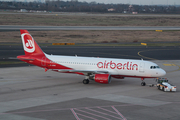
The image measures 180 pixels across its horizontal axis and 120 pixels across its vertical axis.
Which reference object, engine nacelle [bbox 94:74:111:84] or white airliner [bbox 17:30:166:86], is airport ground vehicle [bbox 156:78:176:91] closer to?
white airliner [bbox 17:30:166:86]

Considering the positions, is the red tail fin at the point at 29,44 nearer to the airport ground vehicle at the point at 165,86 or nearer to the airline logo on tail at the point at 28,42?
the airline logo on tail at the point at 28,42

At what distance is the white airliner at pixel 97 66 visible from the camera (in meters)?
39.9

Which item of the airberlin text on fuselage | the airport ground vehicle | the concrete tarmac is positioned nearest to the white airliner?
the airberlin text on fuselage

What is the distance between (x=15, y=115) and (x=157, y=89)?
21729 millimetres

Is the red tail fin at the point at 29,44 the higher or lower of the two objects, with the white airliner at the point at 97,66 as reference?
higher

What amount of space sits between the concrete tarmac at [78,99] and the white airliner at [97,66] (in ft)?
5.82

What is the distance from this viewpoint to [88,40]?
3814 inches

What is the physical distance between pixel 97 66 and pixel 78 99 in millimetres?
9959

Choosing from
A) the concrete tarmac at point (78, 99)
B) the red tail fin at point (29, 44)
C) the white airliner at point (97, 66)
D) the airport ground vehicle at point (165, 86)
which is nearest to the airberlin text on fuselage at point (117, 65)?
the white airliner at point (97, 66)

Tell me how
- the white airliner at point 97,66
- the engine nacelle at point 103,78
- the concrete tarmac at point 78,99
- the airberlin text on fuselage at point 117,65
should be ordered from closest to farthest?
the concrete tarmac at point 78,99, the engine nacelle at point 103,78, the white airliner at point 97,66, the airberlin text on fuselage at point 117,65

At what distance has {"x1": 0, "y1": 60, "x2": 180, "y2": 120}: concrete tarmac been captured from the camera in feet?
88.7

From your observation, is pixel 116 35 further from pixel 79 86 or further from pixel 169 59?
pixel 79 86

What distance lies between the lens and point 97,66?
136 ft

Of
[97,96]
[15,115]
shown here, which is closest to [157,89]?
[97,96]
